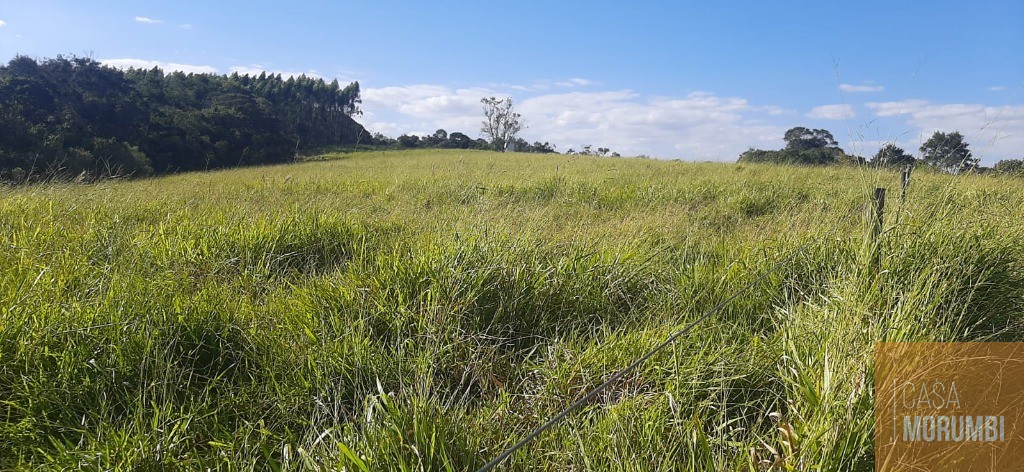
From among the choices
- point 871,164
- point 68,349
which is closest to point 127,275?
point 68,349

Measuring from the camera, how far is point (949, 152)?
13.0ft

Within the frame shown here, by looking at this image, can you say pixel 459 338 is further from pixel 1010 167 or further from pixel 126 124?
Result: pixel 126 124

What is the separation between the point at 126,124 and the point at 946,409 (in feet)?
139

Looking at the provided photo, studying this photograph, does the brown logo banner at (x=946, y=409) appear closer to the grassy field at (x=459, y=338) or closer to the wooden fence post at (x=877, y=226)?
the grassy field at (x=459, y=338)

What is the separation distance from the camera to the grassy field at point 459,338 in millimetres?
1779

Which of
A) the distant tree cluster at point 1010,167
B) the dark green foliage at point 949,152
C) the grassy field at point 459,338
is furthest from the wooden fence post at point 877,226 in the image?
the distant tree cluster at point 1010,167

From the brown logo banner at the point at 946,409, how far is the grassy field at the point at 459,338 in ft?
0.21

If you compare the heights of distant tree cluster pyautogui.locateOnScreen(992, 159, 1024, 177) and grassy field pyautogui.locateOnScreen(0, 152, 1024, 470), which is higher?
distant tree cluster pyautogui.locateOnScreen(992, 159, 1024, 177)

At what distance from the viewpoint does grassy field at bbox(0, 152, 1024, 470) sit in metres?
1.78

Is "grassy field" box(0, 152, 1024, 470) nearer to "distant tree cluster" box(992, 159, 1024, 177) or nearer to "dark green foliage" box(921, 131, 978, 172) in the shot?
"dark green foliage" box(921, 131, 978, 172)

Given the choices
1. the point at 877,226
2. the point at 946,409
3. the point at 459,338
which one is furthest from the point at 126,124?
the point at 946,409

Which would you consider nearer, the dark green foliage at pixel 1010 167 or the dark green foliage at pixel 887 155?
the dark green foliage at pixel 887 155

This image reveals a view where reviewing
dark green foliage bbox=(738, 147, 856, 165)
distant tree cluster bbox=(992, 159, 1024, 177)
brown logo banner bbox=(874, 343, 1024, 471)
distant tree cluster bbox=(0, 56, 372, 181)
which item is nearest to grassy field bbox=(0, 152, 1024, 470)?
brown logo banner bbox=(874, 343, 1024, 471)

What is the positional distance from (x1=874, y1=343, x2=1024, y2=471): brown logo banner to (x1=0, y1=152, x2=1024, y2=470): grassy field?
0.07m
